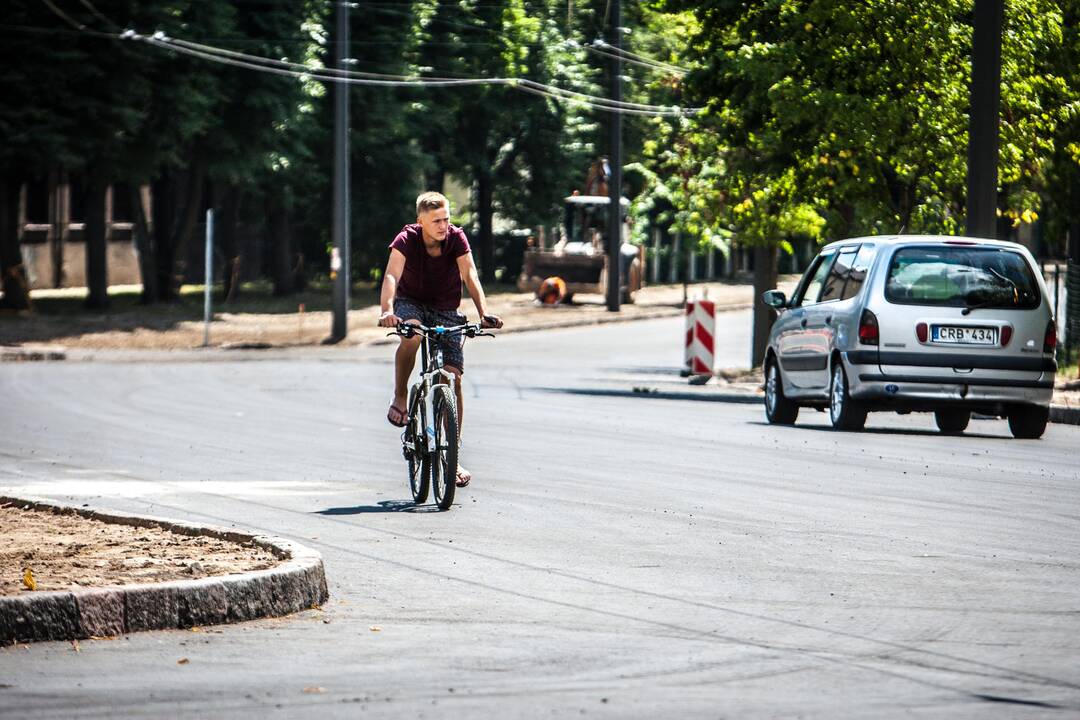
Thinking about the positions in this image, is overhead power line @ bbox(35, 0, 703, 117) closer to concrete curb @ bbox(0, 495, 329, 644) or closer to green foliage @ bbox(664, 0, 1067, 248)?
green foliage @ bbox(664, 0, 1067, 248)

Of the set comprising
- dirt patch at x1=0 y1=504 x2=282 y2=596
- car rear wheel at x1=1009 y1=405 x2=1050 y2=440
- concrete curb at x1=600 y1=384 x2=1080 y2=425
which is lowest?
concrete curb at x1=600 y1=384 x2=1080 y2=425

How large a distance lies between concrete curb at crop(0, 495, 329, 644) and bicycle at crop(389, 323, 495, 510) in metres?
2.93

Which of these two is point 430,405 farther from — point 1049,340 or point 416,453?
point 1049,340

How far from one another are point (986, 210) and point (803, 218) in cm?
806

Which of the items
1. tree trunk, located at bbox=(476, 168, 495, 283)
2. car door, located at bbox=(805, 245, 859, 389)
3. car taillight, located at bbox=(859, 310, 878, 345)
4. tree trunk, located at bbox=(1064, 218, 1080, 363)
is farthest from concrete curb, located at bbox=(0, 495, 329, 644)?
tree trunk, located at bbox=(476, 168, 495, 283)

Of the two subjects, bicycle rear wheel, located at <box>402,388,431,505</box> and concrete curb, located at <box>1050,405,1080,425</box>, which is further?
concrete curb, located at <box>1050,405,1080,425</box>

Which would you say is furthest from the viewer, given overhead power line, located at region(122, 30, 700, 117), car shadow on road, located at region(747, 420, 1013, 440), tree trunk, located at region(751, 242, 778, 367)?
overhead power line, located at region(122, 30, 700, 117)

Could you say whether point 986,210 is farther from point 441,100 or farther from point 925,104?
point 441,100

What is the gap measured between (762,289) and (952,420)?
11.3m

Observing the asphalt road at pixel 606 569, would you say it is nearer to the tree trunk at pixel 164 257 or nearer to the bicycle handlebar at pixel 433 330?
the bicycle handlebar at pixel 433 330

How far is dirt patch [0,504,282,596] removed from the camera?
7.89m

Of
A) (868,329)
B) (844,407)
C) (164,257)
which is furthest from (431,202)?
(164,257)

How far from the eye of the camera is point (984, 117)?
20844 mm

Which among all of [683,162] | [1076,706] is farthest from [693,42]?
[1076,706]
